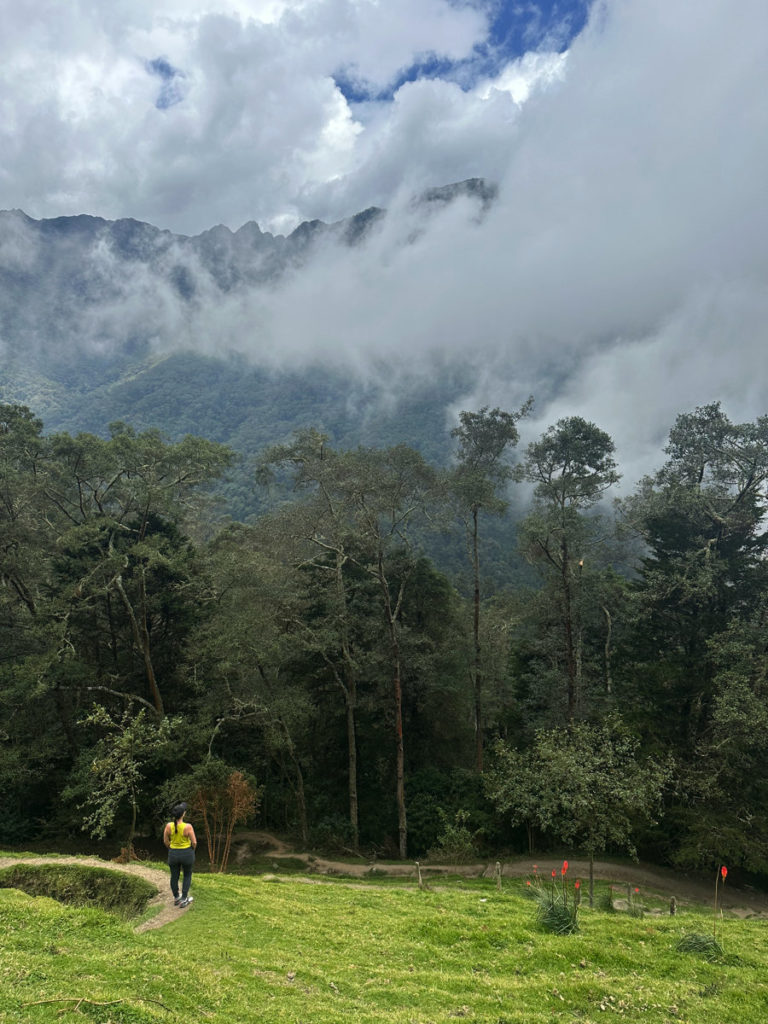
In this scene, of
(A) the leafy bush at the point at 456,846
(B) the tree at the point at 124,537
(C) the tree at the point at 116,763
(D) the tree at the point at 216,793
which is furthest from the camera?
(A) the leafy bush at the point at 456,846

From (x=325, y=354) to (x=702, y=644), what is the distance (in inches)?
6829

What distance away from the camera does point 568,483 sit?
2622 cm

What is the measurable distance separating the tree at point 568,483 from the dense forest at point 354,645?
0.11m

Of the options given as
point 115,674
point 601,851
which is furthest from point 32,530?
point 601,851

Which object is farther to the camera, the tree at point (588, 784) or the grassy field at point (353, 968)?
the tree at point (588, 784)

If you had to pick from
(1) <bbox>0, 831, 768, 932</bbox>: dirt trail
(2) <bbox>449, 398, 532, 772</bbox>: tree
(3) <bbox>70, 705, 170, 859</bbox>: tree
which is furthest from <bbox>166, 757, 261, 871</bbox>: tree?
(2) <bbox>449, 398, 532, 772</bbox>: tree

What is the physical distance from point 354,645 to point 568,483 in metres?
13.6

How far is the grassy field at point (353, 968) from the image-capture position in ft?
21.7

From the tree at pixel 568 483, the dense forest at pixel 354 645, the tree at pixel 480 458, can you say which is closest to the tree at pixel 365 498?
the dense forest at pixel 354 645

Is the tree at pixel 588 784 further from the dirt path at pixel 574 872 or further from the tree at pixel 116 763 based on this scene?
the tree at pixel 116 763

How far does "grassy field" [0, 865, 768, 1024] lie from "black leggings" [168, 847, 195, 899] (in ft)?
1.64

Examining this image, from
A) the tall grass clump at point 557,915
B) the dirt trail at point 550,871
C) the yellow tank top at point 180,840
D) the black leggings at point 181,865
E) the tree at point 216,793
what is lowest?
the dirt trail at point 550,871

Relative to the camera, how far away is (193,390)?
6329 inches

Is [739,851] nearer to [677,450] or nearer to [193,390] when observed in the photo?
[677,450]
